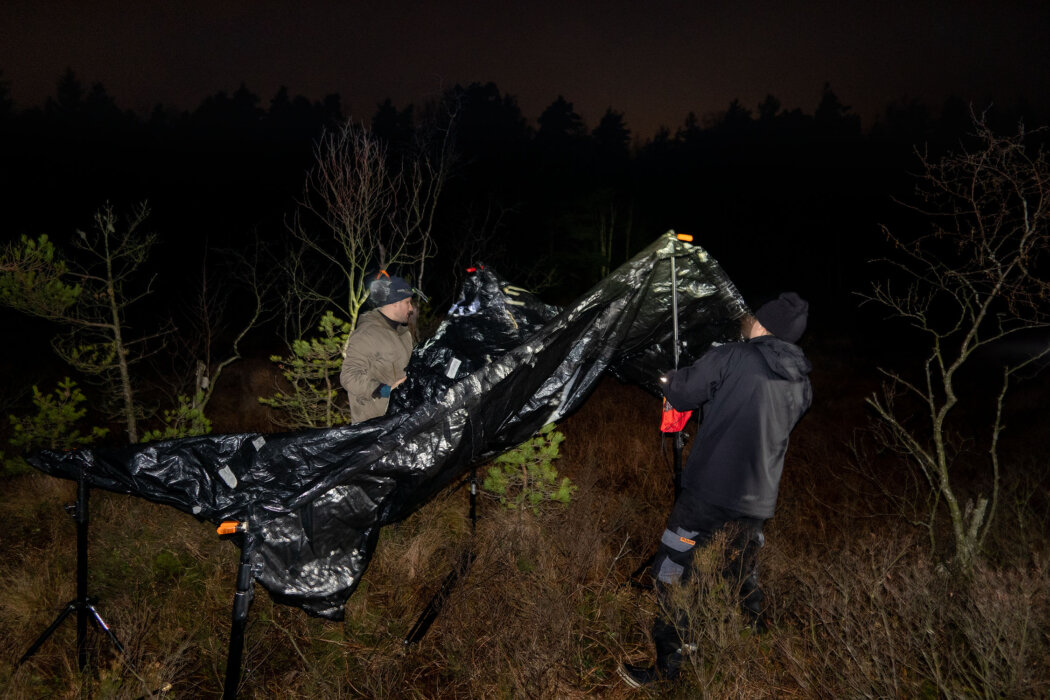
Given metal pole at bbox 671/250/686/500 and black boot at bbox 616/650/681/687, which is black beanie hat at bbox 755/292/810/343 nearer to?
metal pole at bbox 671/250/686/500

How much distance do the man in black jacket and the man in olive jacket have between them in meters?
1.91

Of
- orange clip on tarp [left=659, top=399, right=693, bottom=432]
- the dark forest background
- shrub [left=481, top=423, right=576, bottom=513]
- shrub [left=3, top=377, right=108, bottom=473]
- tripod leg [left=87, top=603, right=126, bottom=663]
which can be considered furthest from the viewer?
the dark forest background

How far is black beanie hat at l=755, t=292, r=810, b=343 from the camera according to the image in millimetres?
2688

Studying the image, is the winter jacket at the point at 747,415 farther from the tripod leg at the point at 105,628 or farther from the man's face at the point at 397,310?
the tripod leg at the point at 105,628

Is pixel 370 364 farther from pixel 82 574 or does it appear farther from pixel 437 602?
pixel 82 574

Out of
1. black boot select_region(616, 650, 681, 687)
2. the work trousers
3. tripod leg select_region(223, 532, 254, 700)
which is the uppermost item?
the work trousers

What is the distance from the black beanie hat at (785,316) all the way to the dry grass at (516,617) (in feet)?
Result: 4.17

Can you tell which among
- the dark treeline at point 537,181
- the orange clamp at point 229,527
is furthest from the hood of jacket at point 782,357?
the dark treeline at point 537,181

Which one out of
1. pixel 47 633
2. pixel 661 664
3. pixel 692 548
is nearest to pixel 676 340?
Answer: pixel 692 548

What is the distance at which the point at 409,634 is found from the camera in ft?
10.4

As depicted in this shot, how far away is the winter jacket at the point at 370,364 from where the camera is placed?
142 inches

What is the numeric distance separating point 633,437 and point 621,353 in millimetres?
3915

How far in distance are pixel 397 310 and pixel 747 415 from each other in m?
2.40

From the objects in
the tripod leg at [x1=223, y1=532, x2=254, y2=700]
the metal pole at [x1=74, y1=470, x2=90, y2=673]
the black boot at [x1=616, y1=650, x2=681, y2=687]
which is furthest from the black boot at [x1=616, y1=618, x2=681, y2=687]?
the metal pole at [x1=74, y1=470, x2=90, y2=673]
